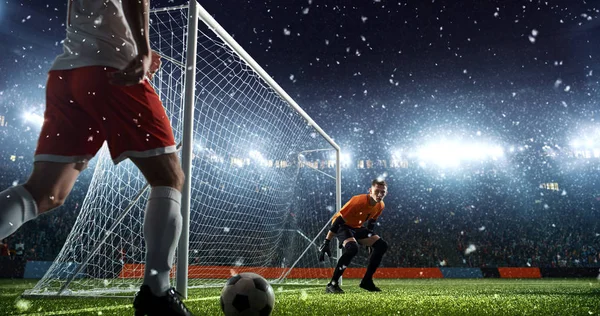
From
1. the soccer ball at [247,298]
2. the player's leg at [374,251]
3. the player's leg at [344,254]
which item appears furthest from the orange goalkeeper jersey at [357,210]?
the soccer ball at [247,298]

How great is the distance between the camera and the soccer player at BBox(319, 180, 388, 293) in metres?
6.51

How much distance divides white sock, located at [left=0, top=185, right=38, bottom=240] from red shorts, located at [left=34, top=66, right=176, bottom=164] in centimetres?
17

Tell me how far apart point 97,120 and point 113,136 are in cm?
12

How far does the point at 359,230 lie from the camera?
7.11 metres

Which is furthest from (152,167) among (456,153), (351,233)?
(456,153)

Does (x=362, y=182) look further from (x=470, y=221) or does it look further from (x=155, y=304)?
(x=155, y=304)

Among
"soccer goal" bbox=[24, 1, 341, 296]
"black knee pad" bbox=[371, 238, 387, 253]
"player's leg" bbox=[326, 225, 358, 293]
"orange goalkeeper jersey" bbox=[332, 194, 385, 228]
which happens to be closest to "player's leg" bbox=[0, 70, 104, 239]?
"soccer goal" bbox=[24, 1, 341, 296]

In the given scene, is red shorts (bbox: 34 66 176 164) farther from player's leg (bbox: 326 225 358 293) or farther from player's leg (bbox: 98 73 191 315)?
player's leg (bbox: 326 225 358 293)

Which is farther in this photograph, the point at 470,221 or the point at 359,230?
the point at 470,221

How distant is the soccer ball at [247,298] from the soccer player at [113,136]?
2.40ft

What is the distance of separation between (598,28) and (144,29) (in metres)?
26.8

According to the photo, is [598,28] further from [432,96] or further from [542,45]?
[432,96]

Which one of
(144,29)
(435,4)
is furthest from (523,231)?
(144,29)

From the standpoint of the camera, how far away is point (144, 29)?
79.7 inches
